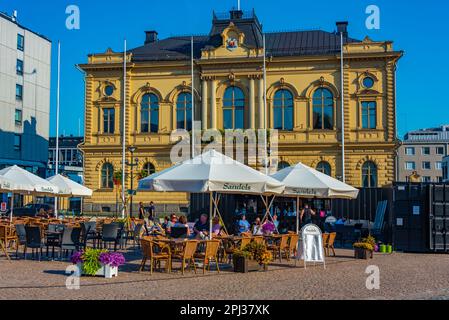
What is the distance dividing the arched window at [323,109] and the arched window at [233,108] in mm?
5249

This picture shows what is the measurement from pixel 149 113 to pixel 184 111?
271 cm

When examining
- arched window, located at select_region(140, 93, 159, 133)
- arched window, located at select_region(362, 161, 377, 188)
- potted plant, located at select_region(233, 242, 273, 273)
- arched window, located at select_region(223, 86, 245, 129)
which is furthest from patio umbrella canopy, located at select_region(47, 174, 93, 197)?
arched window, located at select_region(362, 161, 377, 188)

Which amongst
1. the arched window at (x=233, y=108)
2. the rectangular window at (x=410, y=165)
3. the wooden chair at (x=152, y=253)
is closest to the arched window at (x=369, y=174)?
the arched window at (x=233, y=108)

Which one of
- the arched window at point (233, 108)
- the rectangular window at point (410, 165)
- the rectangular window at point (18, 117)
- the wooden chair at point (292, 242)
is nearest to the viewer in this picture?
the wooden chair at point (292, 242)

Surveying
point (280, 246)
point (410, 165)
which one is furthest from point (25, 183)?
point (410, 165)

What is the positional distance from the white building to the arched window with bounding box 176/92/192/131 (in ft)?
63.8

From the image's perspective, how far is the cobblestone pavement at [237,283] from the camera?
33.7ft

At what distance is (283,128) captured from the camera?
4259 centimetres

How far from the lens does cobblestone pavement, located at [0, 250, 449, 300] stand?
10281 mm

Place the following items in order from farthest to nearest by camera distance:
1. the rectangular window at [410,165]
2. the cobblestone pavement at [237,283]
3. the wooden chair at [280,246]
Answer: the rectangular window at [410,165] < the wooden chair at [280,246] < the cobblestone pavement at [237,283]

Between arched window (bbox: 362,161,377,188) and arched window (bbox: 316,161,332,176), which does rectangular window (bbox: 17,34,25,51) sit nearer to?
arched window (bbox: 316,161,332,176)

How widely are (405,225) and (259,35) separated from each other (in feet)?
94.3

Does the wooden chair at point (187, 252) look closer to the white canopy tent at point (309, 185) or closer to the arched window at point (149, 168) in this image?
the white canopy tent at point (309, 185)

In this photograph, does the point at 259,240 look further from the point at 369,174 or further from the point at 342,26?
the point at 342,26
